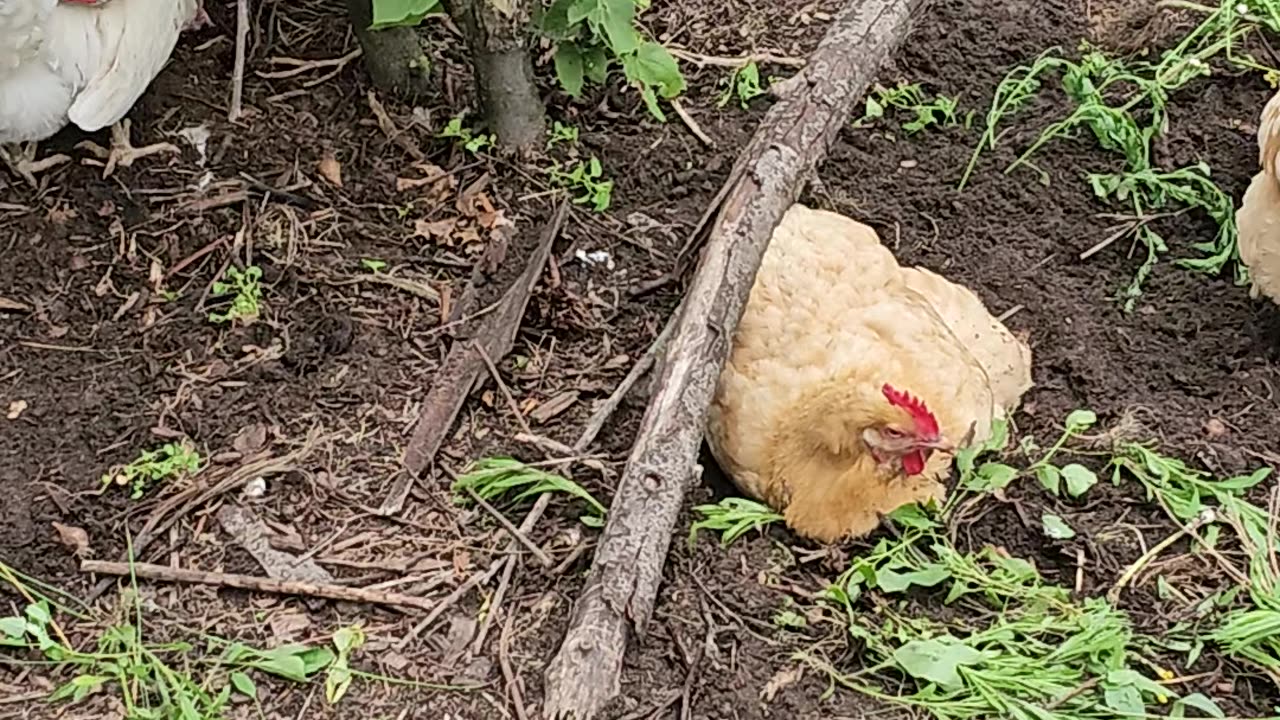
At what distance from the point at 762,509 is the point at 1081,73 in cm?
174

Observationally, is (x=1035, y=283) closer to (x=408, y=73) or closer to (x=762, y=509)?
(x=762, y=509)

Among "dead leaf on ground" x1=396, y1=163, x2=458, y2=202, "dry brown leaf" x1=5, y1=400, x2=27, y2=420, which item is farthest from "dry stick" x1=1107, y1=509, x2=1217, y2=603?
"dry brown leaf" x1=5, y1=400, x2=27, y2=420

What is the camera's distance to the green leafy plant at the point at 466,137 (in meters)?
3.55

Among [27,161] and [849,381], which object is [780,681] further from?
[27,161]

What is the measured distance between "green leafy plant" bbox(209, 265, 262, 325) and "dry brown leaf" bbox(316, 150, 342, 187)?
0.35 meters

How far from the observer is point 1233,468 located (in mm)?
2822

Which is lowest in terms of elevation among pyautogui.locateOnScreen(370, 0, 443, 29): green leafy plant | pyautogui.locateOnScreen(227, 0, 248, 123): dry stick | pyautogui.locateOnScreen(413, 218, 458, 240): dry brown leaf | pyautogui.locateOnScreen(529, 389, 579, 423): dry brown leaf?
pyautogui.locateOnScreen(529, 389, 579, 423): dry brown leaf

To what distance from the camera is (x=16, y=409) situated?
301cm

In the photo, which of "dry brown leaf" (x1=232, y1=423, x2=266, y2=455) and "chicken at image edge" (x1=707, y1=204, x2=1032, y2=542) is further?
"dry brown leaf" (x1=232, y1=423, x2=266, y2=455)

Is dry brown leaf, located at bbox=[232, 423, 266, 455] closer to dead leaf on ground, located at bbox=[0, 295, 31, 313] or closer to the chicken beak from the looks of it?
dead leaf on ground, located at bbox=[0, 295, 31, 313]

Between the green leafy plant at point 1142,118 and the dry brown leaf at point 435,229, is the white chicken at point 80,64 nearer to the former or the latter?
the dry brown leaf at point 435,229

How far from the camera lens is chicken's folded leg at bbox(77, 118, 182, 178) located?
3508mm

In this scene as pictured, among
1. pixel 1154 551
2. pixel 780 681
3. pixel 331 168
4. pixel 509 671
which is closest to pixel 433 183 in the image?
pixel 331 168

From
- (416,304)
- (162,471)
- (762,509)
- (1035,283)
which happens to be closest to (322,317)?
(416,304)
